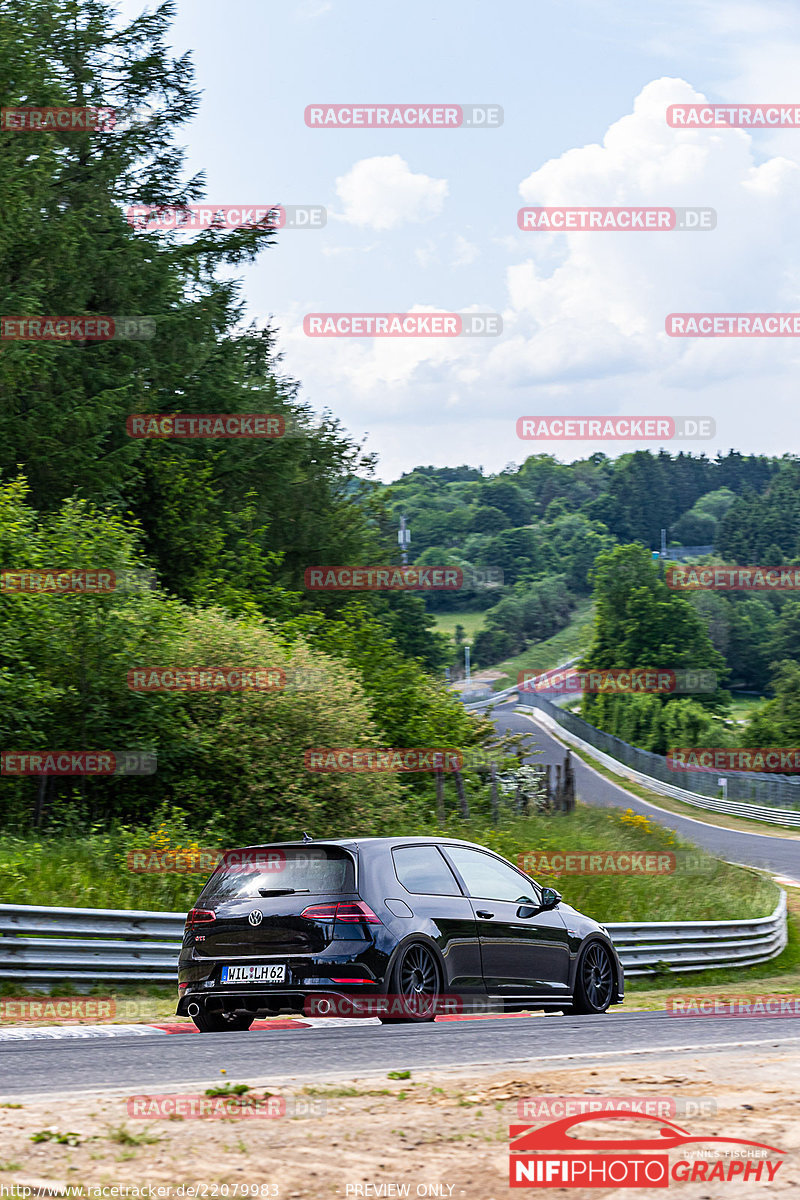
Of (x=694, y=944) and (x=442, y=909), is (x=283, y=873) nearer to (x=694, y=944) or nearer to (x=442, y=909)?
(x=442, y=909)

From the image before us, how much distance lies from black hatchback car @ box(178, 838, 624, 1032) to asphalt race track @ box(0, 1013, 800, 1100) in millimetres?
240

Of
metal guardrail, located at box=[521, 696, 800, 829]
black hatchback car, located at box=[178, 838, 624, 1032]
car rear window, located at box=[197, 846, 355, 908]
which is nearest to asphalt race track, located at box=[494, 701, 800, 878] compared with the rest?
metal guardrail, located at box=[521, 696, 800, 829]

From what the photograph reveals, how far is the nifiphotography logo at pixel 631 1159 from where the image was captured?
4633 millimetres

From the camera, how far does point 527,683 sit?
463 feet

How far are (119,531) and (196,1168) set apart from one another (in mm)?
14827

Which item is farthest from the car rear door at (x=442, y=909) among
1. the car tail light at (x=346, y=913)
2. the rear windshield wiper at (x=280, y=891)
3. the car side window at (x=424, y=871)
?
the rear windshield wiper at (x=280, y=891)

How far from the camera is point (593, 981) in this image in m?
11.2

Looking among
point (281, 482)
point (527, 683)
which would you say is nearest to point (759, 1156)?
point (281, 482)

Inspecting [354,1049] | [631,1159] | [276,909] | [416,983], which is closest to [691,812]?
[416,983]

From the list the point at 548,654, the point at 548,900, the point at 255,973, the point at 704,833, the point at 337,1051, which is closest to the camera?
the point at 337,1051

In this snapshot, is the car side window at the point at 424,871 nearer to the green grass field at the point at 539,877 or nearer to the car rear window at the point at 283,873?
the car rear window at the point at 283,873

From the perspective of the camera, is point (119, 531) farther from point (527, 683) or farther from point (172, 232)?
point (527, 683)

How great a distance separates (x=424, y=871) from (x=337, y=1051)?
2.09 meters

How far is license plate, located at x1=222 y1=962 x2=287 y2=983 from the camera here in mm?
8922
